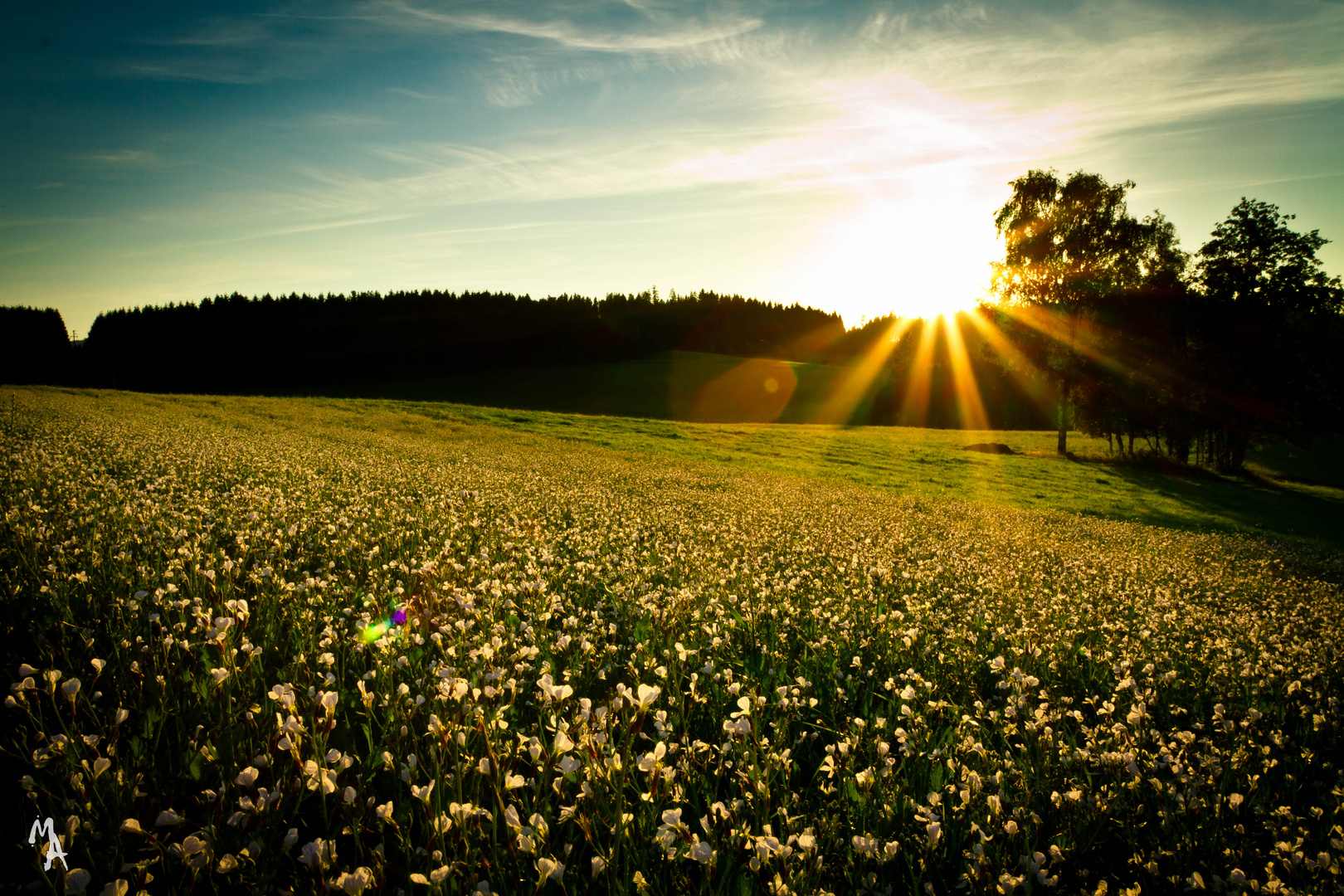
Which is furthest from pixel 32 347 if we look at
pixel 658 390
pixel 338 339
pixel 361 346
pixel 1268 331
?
pixel 1268 331

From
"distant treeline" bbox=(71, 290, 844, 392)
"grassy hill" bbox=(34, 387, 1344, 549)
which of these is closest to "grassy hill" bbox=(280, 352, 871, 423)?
"distant treeline" bbox=(71, 290, 844, 392)

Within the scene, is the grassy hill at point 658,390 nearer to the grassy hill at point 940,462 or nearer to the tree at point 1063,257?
the grassy hill at point 940,462

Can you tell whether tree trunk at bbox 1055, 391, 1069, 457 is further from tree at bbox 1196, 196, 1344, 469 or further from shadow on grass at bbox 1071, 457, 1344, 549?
tree at bbox 1196, 196, 1344, 469

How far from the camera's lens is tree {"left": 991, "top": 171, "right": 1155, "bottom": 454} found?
41.2 m

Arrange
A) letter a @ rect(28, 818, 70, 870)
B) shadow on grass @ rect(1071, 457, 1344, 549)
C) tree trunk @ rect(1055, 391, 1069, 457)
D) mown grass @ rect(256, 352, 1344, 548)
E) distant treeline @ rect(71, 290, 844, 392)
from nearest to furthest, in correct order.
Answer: letter a @ rect(28, 818, 70, 870) < shadow on grass @ rect(1071, 457, 1344, 549) < mown grass @ rect(256, 352, 1344, 548) < tree trunk @ rect(1055, 391, 1069, 457) < distant treeline @ rect(71, 290, 844, 392)

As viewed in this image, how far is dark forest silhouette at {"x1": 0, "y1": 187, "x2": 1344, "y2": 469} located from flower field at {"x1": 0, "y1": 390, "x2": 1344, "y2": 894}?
138ft

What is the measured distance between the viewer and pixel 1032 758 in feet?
12.2

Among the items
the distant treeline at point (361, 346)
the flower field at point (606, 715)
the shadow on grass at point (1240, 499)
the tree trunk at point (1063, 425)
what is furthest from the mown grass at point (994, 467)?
the distant treeline at point (361, 346)

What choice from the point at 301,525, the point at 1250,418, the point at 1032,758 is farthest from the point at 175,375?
the point at 1250,418

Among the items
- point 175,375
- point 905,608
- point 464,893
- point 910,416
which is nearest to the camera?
point 464,893

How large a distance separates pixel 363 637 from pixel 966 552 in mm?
10842

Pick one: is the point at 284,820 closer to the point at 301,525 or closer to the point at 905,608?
the point at 301,525

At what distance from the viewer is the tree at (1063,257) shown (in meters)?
41.2

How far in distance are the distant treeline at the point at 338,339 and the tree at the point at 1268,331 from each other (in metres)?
90.0
